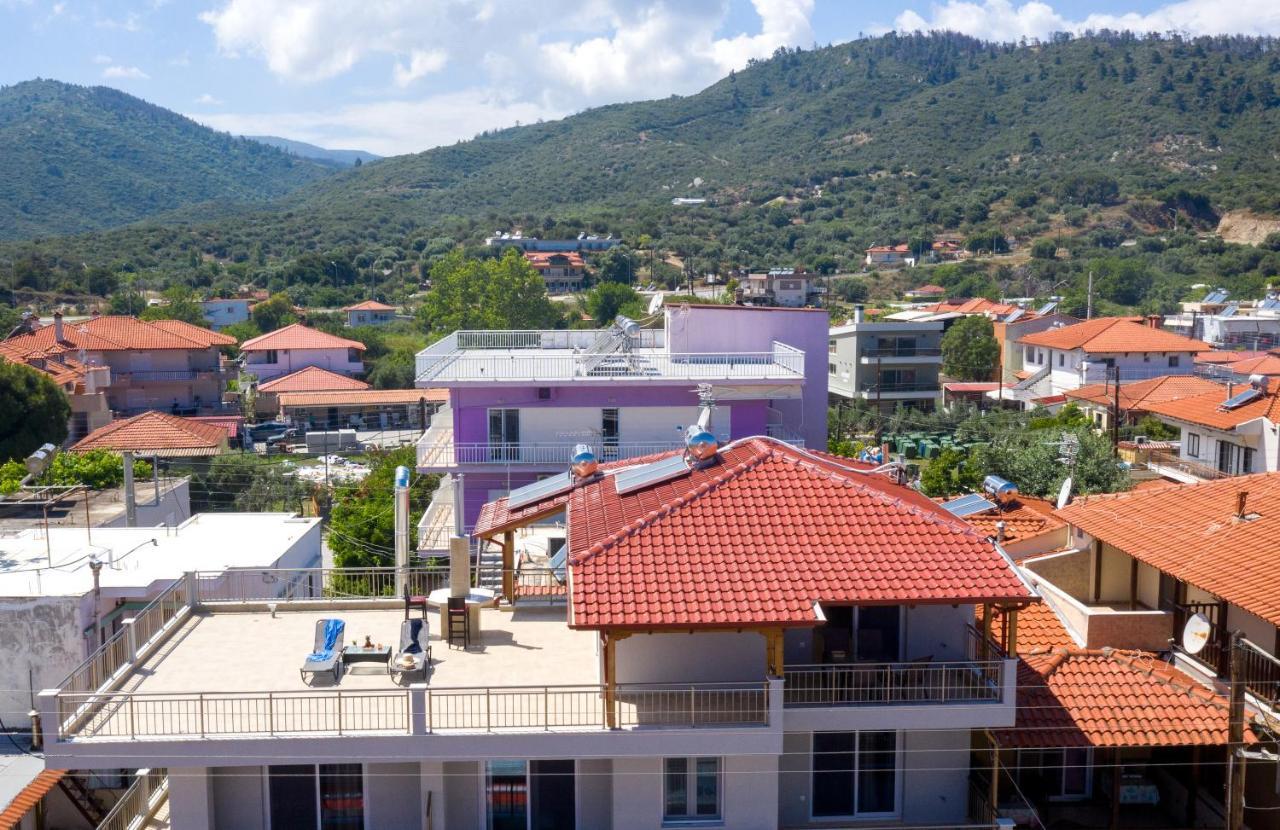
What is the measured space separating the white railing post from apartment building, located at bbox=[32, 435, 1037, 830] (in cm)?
2

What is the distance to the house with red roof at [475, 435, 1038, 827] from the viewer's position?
41.1 ft

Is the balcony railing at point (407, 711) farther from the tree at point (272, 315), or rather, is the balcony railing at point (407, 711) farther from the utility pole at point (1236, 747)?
the tree at point (272, 315)

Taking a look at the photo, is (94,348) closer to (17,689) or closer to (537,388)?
(537,388)

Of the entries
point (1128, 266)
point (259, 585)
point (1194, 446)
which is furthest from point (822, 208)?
point (259, 585)

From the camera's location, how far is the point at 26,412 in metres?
45.3

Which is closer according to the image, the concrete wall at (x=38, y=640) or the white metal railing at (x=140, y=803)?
the white metal railing at (x=140, y=803)

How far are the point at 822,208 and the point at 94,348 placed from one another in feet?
436

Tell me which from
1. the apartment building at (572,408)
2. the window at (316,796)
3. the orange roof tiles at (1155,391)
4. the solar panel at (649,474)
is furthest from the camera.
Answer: the orange roof tiles at (1155,391)

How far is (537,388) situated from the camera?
3103 centimetres

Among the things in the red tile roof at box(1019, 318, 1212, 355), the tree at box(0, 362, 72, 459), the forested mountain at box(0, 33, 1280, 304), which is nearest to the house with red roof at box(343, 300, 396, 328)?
the forested mountain at box(0, 33, 1280, 304)

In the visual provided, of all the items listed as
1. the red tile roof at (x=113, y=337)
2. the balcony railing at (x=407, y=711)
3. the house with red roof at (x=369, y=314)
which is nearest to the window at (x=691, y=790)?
the balcony railing at (x=407, y=711)

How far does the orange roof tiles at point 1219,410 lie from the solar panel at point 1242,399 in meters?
→ 0.10

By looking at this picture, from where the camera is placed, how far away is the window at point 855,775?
1350 cm

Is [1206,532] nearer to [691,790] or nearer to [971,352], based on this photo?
[691,790]
